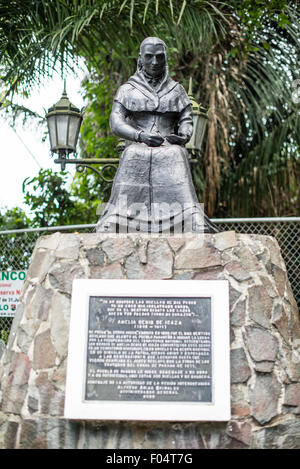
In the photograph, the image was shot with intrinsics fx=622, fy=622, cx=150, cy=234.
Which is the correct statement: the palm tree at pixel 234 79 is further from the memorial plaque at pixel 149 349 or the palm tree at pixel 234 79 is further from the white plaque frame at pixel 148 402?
the memorial plaque at pixel 149 349

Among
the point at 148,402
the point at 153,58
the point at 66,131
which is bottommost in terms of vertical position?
the point at 148,402

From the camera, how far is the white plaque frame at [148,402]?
13.8ft

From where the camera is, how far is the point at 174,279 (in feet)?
15.4

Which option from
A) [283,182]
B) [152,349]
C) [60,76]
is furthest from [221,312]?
[283,182]

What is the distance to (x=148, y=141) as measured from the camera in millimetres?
5273

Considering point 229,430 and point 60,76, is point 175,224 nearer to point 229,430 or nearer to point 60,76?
point 229,430

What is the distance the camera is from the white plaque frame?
4195mm

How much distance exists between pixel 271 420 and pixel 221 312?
82 centimetres

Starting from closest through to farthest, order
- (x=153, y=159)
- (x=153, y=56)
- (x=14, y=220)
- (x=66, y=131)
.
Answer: (x=153, y=159), (x=153, y=56), (x=66, y=131), (x=14, y=220)

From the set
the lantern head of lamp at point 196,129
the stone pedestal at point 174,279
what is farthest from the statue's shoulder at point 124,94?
the lantern head of lamp at point 196,129

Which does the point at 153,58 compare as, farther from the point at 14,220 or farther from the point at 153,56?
the point at 14,220

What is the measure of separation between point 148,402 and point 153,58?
3.03m

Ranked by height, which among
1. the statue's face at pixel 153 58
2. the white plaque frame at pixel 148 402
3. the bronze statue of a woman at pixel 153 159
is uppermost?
the statue's face at pixel 153 58

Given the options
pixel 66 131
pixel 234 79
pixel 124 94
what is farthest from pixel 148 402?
pixel 234 79
